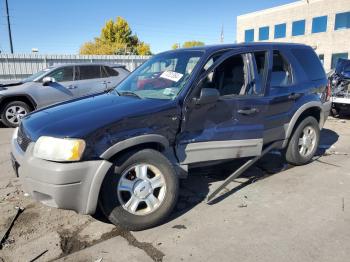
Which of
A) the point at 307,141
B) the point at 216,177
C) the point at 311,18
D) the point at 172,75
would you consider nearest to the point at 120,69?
the point at 216,177

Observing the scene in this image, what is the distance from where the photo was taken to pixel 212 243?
3.10m

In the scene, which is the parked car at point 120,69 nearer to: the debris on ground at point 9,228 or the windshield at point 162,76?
the windshield at point 162,76

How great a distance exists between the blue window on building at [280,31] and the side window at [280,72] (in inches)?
1517

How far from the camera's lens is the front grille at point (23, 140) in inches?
128

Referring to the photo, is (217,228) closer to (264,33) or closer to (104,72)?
(104,72)

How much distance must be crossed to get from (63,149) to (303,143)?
376cm

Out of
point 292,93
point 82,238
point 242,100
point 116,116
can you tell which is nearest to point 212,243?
point 82,238

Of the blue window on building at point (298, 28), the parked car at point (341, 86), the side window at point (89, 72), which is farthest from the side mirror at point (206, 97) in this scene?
the blue window on building at point (298, 28)

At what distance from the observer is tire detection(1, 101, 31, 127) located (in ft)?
29.6

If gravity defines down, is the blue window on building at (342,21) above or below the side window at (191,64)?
above

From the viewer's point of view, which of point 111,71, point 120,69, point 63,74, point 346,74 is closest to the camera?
point 346,74

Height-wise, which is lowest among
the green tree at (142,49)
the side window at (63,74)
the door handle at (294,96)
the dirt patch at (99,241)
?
the dirt patch at (99,241)

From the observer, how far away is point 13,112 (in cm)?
911

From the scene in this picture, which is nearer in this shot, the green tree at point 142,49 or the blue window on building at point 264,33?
the blue window on building at point 264,33
